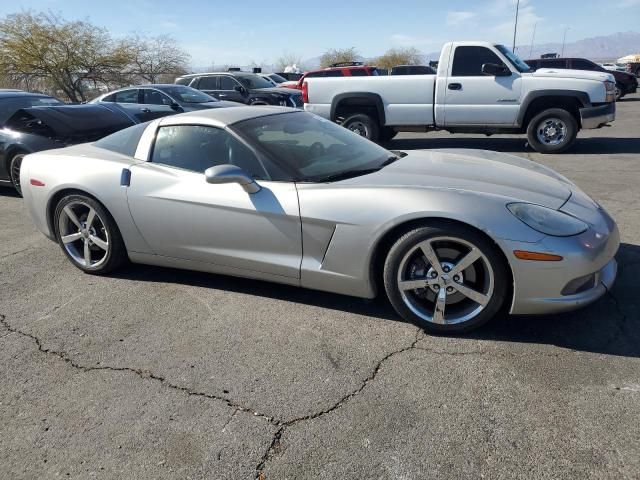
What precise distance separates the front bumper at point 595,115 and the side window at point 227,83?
10235 mm

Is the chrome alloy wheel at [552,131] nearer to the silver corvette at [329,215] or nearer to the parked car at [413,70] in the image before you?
the silver corvette at [329,215]

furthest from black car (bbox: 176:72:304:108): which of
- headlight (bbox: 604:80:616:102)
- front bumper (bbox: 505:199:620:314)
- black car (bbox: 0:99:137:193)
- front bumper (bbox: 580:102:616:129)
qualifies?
front bumper (bbox: 505:199:620:314)

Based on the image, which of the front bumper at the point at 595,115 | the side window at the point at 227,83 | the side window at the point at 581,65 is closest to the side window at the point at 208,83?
the side window at the point at 227,83

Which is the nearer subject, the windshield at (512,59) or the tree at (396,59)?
the windshield at (512,59)

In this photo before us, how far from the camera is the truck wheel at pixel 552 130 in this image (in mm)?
8688

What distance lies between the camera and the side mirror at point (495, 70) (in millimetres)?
8664

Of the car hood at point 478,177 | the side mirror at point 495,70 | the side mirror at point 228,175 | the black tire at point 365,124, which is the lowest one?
the black tire at point 365,124

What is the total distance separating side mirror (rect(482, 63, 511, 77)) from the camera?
28.4 feet

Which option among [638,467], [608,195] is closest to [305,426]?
[638,467]

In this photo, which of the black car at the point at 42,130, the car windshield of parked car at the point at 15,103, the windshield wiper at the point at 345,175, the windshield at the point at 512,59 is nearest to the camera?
the windshield wiper at the point at 345,175

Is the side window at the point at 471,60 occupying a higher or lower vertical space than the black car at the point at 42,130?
higher

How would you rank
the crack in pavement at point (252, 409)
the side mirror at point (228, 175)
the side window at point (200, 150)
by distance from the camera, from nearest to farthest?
the crack in pavement at point (252, 409)
the side mirror at point (228, 175)
the side window at point (200, 150)

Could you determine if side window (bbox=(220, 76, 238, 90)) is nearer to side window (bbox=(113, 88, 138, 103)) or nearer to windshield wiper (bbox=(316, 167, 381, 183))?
side window (bbox=(113, 88, 138, 103))

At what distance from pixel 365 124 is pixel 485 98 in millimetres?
2325
